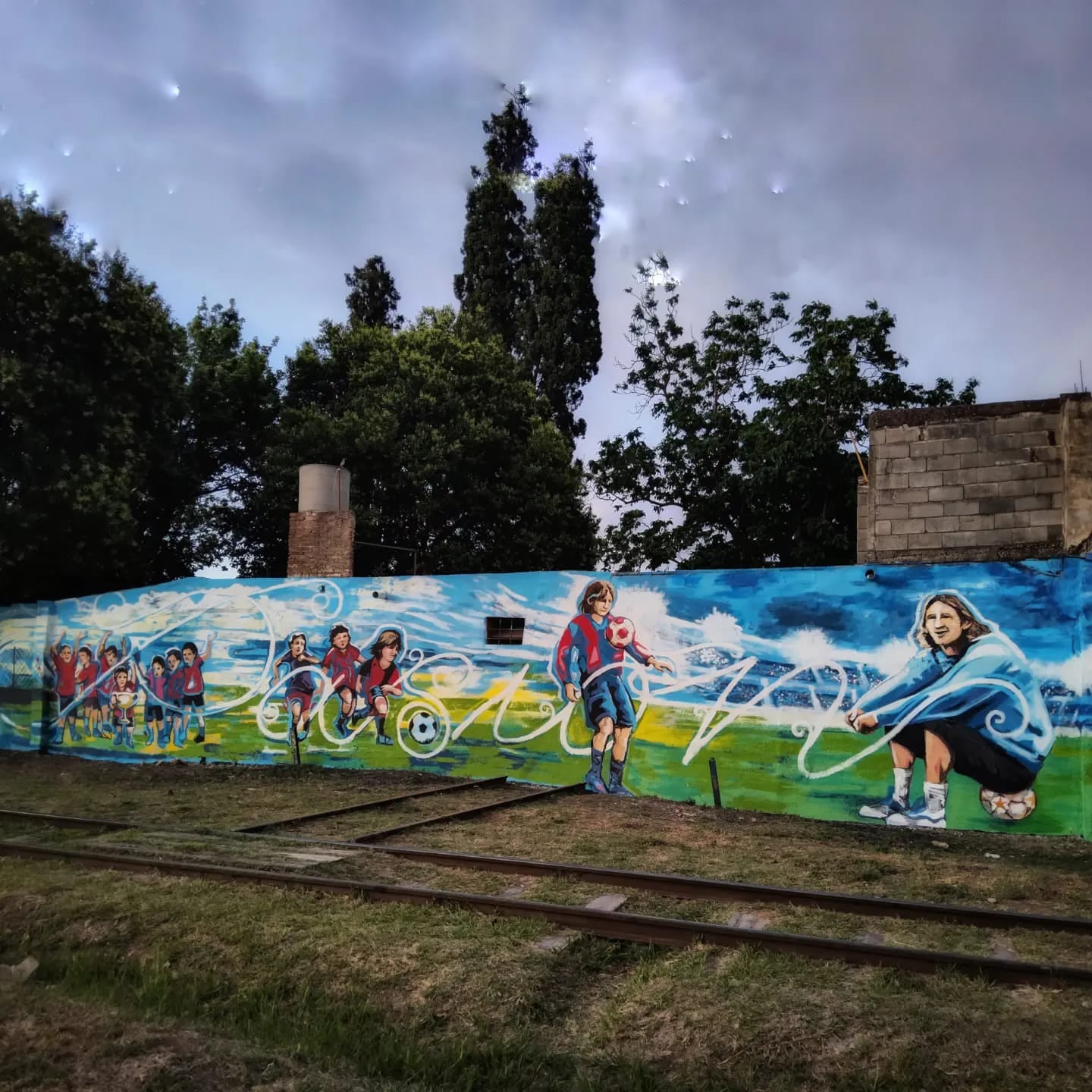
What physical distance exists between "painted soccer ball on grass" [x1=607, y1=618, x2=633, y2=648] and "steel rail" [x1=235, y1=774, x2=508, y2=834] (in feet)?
8.24

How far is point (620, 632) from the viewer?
11.4 meters

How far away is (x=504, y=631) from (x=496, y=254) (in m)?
26.6

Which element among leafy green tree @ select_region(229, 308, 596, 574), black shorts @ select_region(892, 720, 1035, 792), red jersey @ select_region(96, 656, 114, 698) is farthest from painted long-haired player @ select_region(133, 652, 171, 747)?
leafy green tree @ select_region(229, 308, 596, 574)

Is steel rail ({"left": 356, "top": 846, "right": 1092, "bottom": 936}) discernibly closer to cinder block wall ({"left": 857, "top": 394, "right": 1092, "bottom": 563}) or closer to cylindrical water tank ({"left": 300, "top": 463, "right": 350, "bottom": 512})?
cinder block wall ({"left": 857, "top": 394, "right": 1092, "bottom": 563})

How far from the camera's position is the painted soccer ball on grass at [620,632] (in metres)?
11.3

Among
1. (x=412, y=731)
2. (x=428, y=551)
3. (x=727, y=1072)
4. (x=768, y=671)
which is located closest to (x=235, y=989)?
(x=727, y=1072)

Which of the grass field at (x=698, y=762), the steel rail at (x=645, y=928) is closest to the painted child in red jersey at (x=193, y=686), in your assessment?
the grass field at (x=698, y=762)

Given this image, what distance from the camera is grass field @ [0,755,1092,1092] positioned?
12.7ft

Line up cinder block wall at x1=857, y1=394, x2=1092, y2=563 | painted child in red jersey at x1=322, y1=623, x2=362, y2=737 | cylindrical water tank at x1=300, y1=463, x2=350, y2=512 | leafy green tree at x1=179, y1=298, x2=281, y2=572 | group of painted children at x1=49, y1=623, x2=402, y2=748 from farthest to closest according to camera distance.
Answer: leafy green tree at x1=179, y1=298, x2=281, y2=572
cylindrical water tank at x1=300, y1=463, x2=350, y2=512
painted child in red jersey at x1=322, y1=623, x2=362, y2=737
group of painted children at x1=49, y1=623, x2=402, y2=748
cinder block wall at x1=857, y1=394, x2=1092, y2=563

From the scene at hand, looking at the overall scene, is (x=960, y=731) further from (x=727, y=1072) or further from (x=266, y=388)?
(x=266, y=388)

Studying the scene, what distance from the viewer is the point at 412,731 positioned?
505 inches

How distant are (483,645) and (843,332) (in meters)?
15.6

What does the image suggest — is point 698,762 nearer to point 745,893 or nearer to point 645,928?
point 745,893

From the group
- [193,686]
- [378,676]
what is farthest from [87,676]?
[378,676]
